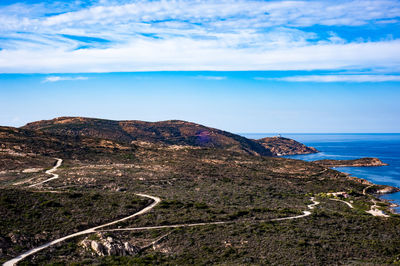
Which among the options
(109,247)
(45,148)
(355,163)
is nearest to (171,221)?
(109,247)

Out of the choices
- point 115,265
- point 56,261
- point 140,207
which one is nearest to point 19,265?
point 56,261

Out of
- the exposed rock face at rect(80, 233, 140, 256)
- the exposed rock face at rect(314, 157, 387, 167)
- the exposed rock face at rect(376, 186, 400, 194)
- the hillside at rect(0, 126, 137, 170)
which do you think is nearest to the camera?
the exposed rock face at rect(80, 233, 140, 256)

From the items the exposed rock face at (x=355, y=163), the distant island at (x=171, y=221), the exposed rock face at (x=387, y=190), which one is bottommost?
the exposed rock face at (x=355, y=163)

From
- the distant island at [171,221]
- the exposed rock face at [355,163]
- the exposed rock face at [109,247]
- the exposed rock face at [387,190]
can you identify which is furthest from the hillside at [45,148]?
the exposed rock face at [355,163]

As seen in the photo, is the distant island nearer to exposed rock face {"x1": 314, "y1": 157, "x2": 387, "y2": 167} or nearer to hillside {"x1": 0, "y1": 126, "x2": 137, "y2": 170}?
hillside {"x1": 0, "y1": 126, "x2": 137, "y2": 170}

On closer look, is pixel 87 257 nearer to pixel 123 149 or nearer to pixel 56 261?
pixel 56 261

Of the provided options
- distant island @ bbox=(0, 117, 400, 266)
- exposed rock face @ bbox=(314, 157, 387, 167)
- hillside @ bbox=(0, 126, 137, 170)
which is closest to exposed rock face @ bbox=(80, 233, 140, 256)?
distant island @ bbox=(0, 117, 400, 266)

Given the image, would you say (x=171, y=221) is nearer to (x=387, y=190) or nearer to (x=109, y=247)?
(x=109, y=247)

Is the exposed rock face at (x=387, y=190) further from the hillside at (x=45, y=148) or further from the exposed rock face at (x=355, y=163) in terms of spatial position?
the hillside at (x=45, y=148)
